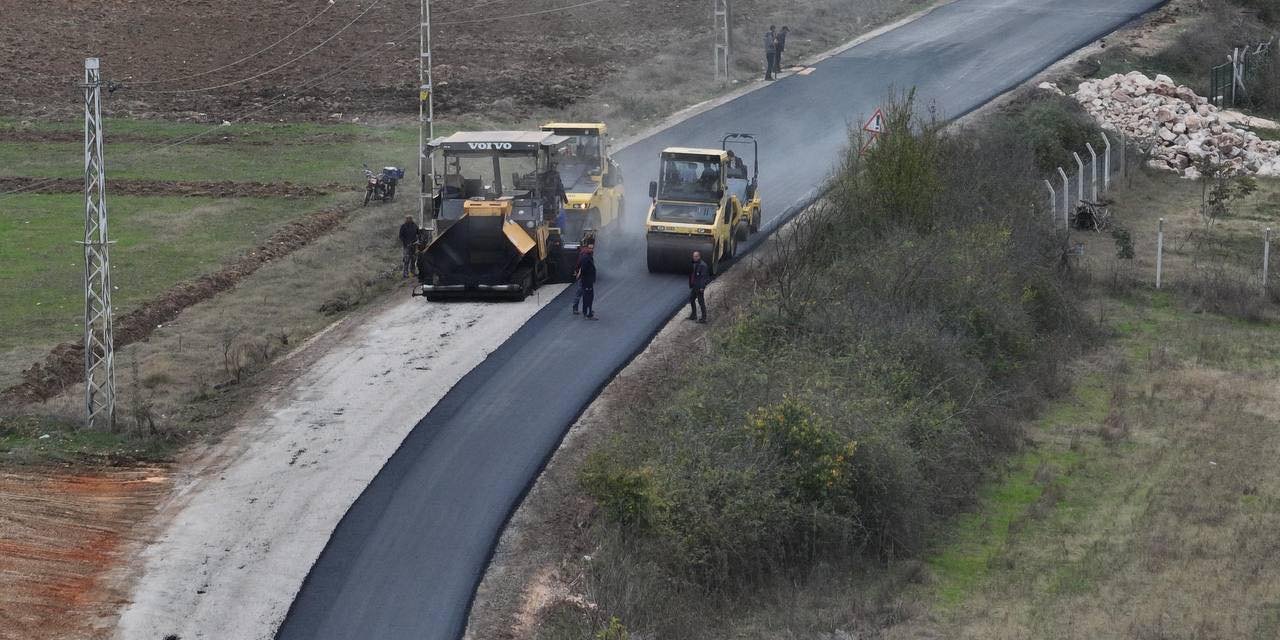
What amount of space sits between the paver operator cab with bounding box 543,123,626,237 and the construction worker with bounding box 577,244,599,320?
3791 mm

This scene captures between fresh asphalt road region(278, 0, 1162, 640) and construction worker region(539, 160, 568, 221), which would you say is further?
construction worker region(539, 160, 568, 221)

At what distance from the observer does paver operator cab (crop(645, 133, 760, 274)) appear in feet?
102

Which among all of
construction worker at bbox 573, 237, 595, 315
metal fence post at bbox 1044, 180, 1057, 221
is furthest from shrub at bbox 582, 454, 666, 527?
metal fence post at bbox 1044, 180, 1057, 221

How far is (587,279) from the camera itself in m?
28.6

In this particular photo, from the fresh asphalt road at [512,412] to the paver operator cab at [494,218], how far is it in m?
1.20

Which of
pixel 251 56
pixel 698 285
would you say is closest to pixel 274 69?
pixel 251 56

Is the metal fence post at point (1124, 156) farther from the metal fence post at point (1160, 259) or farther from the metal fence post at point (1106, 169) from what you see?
the metal fence post at point (1160, 259)

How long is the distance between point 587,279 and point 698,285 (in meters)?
2.10

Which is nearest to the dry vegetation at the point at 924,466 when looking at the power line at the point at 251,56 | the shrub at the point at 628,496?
the shrub at the point at 628,496

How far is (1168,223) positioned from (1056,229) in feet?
20.1

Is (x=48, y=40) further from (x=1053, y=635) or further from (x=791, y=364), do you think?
(x=1053, y=635)

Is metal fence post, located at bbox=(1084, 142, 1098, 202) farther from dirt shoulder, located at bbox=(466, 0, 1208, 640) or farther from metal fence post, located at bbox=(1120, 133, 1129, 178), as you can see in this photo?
dirt shoulder, located at bbox=(466, 0, 1208, 640)

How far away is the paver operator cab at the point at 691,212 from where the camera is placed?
102 ft

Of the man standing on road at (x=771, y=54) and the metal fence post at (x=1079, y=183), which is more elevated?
the man standing on road at (x=771, y=54)
